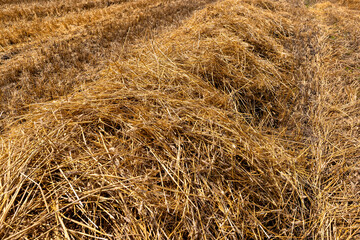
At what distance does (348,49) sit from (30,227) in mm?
5107

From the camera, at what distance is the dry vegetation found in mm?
1130

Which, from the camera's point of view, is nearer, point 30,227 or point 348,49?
point 30,227

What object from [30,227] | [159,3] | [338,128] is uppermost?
[159,3]

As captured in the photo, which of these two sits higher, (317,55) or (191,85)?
(191,85)

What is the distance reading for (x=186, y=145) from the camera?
4.85 feet

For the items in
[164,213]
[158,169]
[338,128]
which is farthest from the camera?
[338,128]

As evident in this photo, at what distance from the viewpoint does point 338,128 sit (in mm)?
2258

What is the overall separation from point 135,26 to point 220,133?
4254 mm

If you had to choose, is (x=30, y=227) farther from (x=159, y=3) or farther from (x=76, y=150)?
(x=159, y=3)

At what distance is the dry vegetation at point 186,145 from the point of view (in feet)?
3.71

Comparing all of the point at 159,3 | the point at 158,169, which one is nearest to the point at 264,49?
the point at 158,169

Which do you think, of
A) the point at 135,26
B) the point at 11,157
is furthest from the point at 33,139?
Answer: the point at 135,26

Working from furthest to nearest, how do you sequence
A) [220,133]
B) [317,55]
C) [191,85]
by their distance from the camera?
1. [317,55]
2. [191,85]
3. [220,133]

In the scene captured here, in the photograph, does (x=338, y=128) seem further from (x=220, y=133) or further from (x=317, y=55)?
(x=317, y=55)
